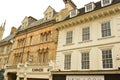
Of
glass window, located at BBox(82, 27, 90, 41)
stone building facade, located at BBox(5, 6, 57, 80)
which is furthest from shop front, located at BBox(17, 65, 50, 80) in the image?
glass window, located at BBox(82, 27, 90, 41)

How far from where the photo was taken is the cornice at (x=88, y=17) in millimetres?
14216

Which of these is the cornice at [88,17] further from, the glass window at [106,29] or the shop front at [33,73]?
the shop front at [33,73]

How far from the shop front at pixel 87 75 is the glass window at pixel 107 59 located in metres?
0.95

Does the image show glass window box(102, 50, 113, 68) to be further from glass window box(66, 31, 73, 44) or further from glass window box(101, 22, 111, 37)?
Answer: glass window box(66, 31, 73, 44)

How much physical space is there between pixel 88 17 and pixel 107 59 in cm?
520

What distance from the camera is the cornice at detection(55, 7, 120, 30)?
1422 cm

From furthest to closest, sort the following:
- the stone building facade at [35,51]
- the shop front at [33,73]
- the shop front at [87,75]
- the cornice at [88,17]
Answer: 1. the stone building facade at [35,51]
2. the shop front at [33,73]
3. the cornice at [88,17]
4. the shop front at [87,75]

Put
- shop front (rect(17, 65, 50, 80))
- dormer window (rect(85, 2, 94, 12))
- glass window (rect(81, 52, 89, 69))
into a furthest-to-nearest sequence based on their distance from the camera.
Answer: shop front (rect(17, 65, 50, 80)) < dormer window (rect(85, 2, 94, 12)) < glass window (rect(81, 52, 89, 69))

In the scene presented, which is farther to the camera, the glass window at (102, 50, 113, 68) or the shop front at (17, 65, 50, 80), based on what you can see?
the shop front at (17, 65, 50, 80)

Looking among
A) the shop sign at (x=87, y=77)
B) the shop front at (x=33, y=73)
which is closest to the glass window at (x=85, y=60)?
the shop sign at (x=87, y=77)

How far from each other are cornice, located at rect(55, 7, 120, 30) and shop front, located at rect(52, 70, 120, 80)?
591 centimetres

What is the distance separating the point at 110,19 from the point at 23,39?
51.8ft

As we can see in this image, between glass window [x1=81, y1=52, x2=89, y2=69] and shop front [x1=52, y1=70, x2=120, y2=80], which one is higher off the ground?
glass window [x1=81, y1=52, x2=89, y2=69]

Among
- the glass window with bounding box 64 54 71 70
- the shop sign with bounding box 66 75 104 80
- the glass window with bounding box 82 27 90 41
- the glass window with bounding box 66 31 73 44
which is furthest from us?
the glass window with bounding box 66 31 73 44
